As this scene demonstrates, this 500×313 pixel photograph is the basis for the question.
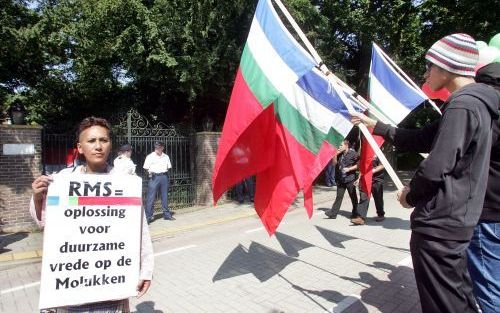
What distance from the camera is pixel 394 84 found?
555 centimetres

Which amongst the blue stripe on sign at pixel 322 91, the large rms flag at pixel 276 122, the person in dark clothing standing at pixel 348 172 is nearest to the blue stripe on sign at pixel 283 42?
the large rms flag at pixel 276 122

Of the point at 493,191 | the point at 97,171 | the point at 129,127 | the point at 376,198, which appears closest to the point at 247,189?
the point at 129,127

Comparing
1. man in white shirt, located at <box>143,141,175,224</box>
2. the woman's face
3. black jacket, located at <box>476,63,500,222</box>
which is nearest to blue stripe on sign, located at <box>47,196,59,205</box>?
the woman's face

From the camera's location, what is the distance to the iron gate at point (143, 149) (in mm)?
10211

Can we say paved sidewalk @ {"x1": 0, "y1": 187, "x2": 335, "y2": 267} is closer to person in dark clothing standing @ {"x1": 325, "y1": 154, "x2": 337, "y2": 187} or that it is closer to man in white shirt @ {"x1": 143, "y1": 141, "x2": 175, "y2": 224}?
man in white shirt @ {"x1": 143, "y1": 141, "x2": 175, "y2": 224}

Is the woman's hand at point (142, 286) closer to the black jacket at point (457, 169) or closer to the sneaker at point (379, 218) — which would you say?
the black jacket at point (457, 169)

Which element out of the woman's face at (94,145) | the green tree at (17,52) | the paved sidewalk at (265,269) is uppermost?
the green tree at (17,52)

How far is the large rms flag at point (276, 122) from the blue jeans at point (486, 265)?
1.61 meters

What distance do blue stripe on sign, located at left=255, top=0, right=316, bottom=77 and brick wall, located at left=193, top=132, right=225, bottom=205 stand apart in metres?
8.57

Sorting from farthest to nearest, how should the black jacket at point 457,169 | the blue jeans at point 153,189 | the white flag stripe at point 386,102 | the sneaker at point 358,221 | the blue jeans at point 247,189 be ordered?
the blue jeans at point 247,189, the blue jeans at point 153,189, the sneaker at point 358,221, the white flag stripe at point 386,102, the black jacket at point 457,169

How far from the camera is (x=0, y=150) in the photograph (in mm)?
8656

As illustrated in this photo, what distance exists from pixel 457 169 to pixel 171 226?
25.6ft

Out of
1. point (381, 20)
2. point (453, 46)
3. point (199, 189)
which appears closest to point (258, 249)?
point (453, 46)

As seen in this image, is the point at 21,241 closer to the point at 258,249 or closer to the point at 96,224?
the point at 258,249
